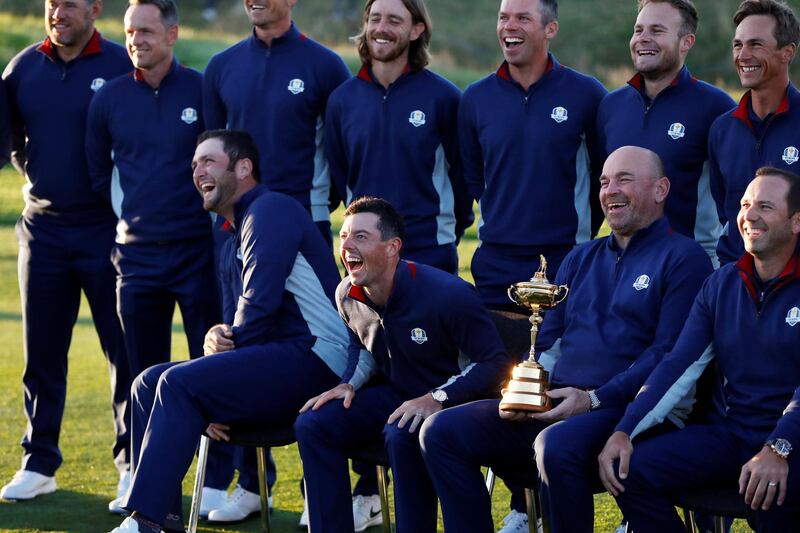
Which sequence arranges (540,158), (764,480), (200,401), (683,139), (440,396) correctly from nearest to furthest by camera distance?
(764,480)
(440,396)
(200,401)
(683,139)
(540,158)

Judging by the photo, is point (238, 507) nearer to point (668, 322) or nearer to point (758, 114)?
point (668, 322)

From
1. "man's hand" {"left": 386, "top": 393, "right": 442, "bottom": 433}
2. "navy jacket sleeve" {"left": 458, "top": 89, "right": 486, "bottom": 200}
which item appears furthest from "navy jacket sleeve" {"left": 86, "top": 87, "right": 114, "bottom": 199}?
"man's hand" {"left": 386, "top": 393, "right": 442, "bottom": 433}

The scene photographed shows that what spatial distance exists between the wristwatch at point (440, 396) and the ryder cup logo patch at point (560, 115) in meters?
1.26

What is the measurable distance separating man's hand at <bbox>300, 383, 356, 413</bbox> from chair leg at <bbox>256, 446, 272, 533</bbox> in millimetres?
466

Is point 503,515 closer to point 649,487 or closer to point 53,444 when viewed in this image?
point 649,487

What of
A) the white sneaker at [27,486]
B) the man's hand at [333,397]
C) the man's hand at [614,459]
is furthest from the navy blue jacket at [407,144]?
the white sneaker at [27,486]

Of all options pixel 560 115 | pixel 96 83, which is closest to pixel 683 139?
pixel 560 115

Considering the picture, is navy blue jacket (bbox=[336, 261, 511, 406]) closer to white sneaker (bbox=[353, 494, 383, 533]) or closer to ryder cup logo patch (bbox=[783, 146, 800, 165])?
white sneaker (bbox=[353, 494, 383, 533])

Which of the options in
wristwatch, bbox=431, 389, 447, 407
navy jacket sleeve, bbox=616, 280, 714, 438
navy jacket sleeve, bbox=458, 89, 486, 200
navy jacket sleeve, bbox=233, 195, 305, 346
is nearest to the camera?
navy jacket sleeve, bbox=616, 280, 714, 438

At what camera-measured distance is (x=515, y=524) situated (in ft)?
17.7

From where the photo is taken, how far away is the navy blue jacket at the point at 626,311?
4.50 m

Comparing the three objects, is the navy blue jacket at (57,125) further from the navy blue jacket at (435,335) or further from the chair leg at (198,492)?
the navy blue jacket at (435,335)

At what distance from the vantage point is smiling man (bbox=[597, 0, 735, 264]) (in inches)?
200

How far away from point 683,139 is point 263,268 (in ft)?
5.30
